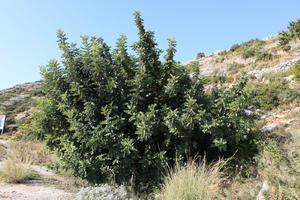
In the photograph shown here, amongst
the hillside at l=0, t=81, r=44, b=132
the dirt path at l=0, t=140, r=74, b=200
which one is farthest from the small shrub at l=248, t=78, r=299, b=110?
the hillside at l=0, t=81, r=44, b=132

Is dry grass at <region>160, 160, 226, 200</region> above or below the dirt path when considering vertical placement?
above

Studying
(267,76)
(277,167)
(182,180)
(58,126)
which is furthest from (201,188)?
(267,76)

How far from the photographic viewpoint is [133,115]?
176 inches

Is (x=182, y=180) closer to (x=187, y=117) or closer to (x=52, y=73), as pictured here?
(x=187, y=117)

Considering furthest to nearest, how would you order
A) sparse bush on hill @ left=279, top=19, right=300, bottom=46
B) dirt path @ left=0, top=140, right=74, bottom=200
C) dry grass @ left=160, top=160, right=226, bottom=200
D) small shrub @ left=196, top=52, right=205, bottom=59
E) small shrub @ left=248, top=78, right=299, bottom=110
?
1. small shrub @ left=196, top=52, right=205, bottom=59
2. sparse bush on hill @ left=279, top=19, right=300, bottom=46
3. small shrub @ left=248, top=78, right=299, bottom=110
4. dirt path @ left=0, top=140, right=74, bottom=200
5. dry grass @ left=160, top=160, right=226, bottom=200

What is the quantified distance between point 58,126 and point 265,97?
29.8 ft

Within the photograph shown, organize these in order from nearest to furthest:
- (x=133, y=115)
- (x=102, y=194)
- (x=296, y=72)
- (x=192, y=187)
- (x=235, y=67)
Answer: (x=192, y=187) < (x=102, y=194) < (x=133, y=115) < (x=296, y=72) < (x=235, y=67)

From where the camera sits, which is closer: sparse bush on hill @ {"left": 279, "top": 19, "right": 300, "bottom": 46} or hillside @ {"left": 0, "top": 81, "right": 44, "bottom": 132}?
sparse bush on hill @ {"left": 279, "top": 19, "right": 300, "bottom": 46}

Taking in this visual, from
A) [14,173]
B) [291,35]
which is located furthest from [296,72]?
[14,173]

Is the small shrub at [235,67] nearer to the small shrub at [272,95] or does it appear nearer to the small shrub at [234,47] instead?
the small shrub at [272,95]

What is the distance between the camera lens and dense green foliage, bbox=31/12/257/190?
4.39 meters

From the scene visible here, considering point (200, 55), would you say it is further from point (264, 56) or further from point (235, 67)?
point (264, 56)

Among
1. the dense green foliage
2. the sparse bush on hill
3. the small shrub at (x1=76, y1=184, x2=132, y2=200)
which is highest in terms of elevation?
the sparse bush on hill

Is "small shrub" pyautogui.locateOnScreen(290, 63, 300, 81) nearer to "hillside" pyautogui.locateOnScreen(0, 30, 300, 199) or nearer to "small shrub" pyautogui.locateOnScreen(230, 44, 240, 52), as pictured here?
"hillside" pyautogui.locateOnScreen(0, 30, 300, 199)
